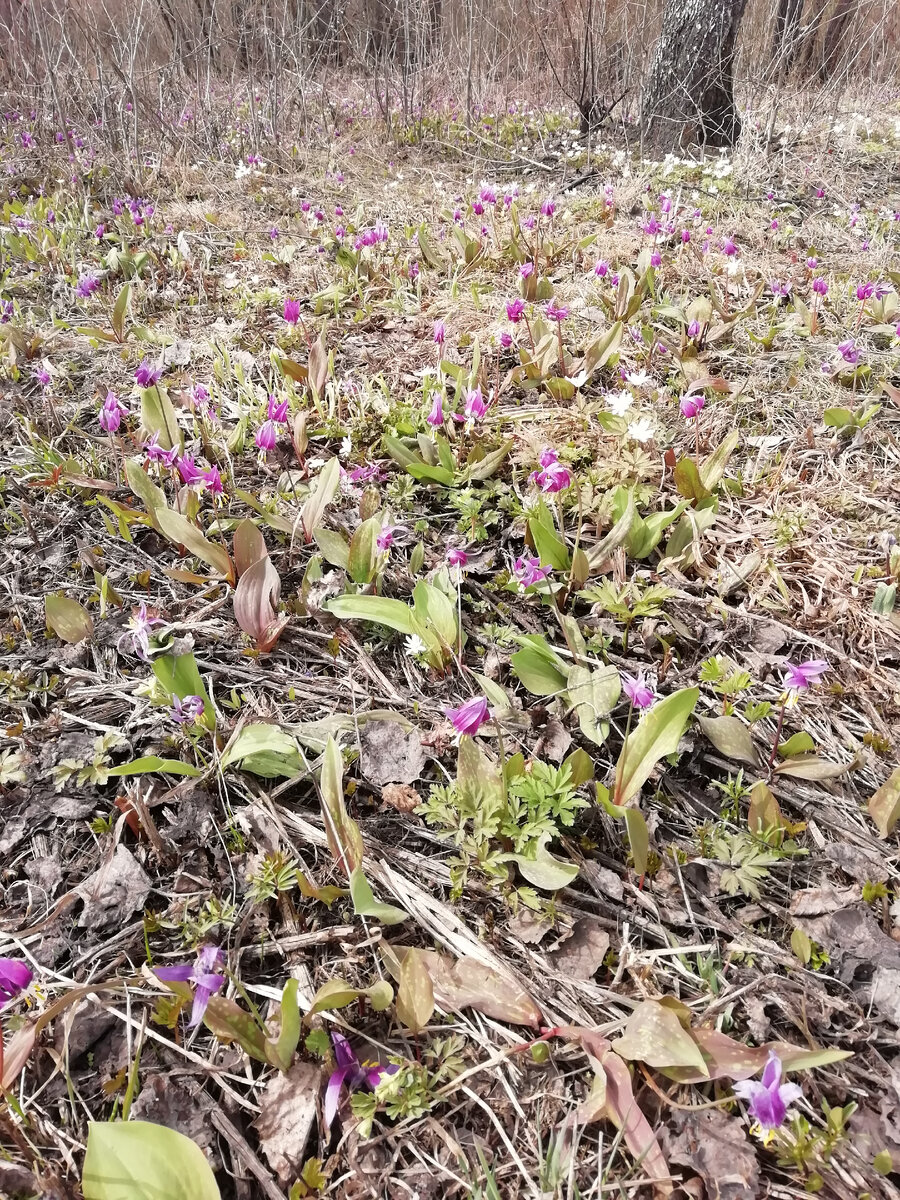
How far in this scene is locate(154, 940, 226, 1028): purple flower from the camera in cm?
109

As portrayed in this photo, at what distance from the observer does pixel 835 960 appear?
121 cm

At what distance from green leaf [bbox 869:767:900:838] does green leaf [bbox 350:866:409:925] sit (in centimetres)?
95

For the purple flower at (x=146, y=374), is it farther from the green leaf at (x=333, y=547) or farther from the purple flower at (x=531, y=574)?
the purple flower at (x=531, y=574)

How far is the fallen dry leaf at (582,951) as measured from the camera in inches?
48.1

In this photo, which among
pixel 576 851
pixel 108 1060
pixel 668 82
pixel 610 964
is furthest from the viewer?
pixel 668 82

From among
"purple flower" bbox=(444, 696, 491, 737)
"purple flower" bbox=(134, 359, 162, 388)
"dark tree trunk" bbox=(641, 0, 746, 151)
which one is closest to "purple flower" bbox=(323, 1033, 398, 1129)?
"purple flower" bbox=(444, 696, 491, 737)

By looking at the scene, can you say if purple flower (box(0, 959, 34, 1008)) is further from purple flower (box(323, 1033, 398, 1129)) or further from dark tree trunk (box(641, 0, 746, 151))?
dark tree trunk (box(641, 0, 746, 151))

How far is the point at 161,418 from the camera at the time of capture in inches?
96.7

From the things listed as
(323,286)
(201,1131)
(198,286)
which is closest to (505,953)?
(201,1131)

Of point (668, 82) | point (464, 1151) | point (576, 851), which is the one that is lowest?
point (464, 1151)

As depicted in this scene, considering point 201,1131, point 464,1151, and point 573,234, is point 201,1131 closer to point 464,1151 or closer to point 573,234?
point 464,1151

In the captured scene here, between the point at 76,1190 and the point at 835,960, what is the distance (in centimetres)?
124

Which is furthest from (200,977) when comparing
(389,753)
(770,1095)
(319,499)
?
(319,499)

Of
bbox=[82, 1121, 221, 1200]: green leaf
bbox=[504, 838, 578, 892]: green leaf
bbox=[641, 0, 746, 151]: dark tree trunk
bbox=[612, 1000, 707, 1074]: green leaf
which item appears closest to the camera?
bbox=[82, 1121, 221, 1200]: green leaf
